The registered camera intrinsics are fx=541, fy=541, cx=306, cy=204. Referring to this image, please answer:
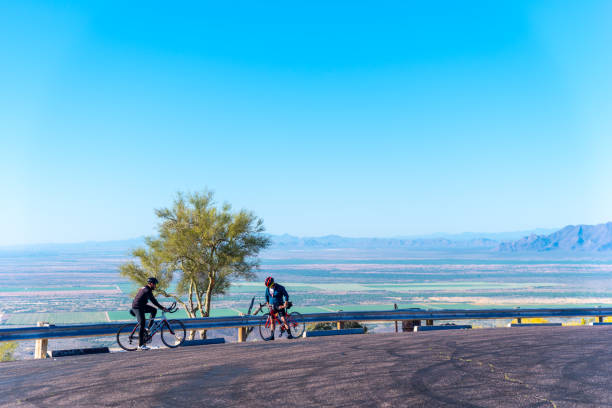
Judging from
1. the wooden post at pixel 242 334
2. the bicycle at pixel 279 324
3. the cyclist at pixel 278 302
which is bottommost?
the wooden post at pixel 242 334

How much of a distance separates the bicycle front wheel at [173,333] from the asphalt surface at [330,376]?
395 millimetres

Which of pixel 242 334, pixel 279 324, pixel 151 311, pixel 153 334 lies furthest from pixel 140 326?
pixel 279 324

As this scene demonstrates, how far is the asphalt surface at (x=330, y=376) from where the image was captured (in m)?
8.13

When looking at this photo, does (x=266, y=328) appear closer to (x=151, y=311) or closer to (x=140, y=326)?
(x=151, y=311)

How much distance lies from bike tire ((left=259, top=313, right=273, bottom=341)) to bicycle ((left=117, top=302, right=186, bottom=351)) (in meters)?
2.57

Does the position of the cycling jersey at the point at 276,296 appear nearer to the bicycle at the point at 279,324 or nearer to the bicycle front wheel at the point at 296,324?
the bicycle at the point at 279,324

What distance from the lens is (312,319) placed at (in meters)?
17.1

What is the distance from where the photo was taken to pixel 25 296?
13525 cm

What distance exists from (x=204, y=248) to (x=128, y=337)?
22513 millimetres

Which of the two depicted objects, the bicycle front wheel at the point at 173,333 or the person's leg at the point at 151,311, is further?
the bicycle front wheel at the point at 173,333

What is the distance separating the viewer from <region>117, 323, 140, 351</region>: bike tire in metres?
13.3

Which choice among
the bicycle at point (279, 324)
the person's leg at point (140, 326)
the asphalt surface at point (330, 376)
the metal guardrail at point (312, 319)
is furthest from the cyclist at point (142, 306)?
the bicycle at point (279, 324)

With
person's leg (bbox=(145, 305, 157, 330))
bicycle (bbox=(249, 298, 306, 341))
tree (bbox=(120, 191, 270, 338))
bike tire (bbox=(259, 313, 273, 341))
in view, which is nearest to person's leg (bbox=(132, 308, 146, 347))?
person's leg (bbox=(145, 305, 157, 330))

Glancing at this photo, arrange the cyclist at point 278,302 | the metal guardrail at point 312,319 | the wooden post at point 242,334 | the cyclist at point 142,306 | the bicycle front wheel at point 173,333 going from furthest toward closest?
the wooden post at point 242,334 < the cyclist at point 278,302 < the bicycle front wheel at point 173,333 < the cyclist at point 142,306 < the metal guardrail at point 312,319
